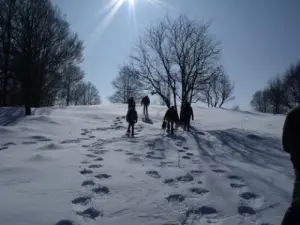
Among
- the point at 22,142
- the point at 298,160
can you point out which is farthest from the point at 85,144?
the point at 298,160

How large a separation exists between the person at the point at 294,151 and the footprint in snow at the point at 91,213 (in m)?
2.75

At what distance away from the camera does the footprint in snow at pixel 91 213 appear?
448 centimetres

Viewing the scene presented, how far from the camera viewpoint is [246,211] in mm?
5012

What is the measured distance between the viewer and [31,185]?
5.63m

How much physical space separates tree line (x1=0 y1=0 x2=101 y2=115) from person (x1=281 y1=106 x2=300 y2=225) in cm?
1954

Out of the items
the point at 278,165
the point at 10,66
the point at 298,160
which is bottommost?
the point at 278,165

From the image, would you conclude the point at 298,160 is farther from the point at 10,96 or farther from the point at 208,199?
the point at 10,96

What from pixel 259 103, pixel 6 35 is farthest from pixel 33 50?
pixel 259 103

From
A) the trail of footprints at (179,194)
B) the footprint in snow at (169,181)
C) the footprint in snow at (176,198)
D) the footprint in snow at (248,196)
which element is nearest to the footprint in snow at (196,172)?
the trail of footprints at (179,194)

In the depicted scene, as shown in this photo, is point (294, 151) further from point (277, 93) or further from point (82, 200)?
point (277, 93)

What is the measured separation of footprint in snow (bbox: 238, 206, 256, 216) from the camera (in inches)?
194

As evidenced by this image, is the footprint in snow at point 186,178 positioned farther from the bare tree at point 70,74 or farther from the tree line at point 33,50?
the bare tree at point 70,74

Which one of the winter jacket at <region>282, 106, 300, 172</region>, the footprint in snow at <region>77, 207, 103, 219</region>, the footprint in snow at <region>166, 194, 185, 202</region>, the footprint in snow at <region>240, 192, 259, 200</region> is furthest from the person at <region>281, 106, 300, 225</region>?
the footprint in snow at <region>240, 192, 259, 200</region>

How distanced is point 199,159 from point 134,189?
13.2 ft
